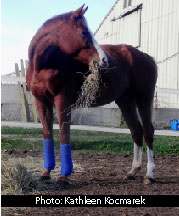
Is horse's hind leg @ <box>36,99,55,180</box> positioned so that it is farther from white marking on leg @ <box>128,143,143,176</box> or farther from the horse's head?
white marking on leg @ <box>128,143,143,176</box>

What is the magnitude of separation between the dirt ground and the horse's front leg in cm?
24

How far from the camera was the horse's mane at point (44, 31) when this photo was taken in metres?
4.44

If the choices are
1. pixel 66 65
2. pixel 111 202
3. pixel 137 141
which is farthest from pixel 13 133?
pixel 111 202

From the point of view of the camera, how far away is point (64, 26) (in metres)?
4.41

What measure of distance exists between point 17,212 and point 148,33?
11.0 metres

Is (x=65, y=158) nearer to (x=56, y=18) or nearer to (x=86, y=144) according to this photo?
(x=56, y=18)

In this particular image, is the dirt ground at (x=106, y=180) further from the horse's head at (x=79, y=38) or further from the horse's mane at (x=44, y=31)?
the horse's mane at (x=44, y=31)

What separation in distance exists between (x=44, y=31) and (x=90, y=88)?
2.73 feet

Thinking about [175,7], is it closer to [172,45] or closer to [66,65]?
[172,45]

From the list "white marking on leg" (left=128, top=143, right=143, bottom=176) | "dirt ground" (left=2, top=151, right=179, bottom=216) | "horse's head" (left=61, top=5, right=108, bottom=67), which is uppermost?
"horse's head" (left=61, top=5, right=108, bottom=67)

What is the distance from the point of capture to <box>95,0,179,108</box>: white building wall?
1262 centimetres

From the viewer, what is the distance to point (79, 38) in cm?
437
